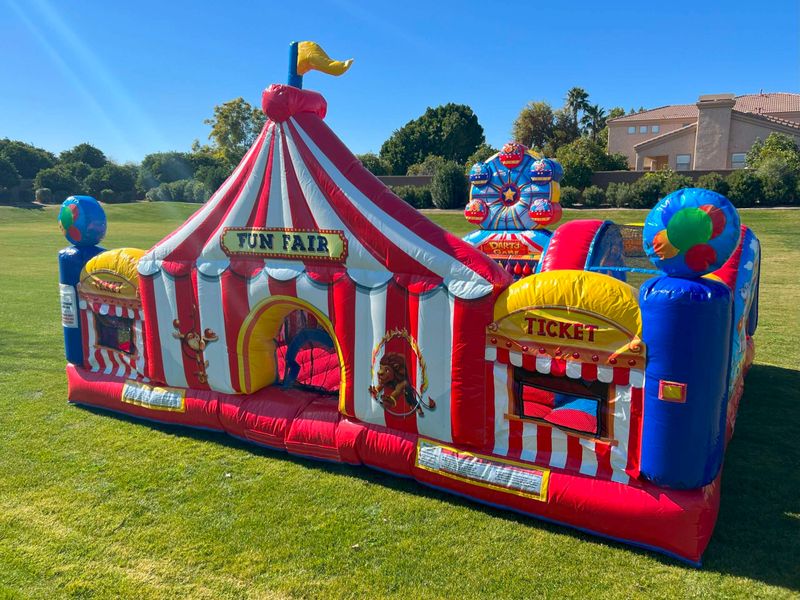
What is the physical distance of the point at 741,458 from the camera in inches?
208

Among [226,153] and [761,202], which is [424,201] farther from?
[226,153]

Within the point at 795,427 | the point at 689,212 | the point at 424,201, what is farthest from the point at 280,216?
the point at 424,201

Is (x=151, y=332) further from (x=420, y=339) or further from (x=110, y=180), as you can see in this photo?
(x=110, y=180)

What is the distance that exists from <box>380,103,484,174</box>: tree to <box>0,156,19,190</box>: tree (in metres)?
31.4

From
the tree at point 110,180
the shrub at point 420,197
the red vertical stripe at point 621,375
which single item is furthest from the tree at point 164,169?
the red vertical stripe at point 621,375

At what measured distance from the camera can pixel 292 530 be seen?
4.21m

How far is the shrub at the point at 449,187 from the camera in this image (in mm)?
33750

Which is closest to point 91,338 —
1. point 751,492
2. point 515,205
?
point 751,492

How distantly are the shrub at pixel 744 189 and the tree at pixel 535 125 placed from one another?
2170 cm

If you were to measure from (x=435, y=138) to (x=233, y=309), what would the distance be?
164 ft

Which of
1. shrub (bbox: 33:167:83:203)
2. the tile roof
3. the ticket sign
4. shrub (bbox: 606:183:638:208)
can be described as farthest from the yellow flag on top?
shrub (bbox: 33:167:83:203)

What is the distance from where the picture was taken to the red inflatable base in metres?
3.78

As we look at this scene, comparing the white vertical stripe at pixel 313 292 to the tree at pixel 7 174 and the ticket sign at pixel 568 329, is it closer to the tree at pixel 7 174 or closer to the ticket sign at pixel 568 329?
the ticket sign at pixel 568 329

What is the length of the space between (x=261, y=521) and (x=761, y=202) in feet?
99.4
